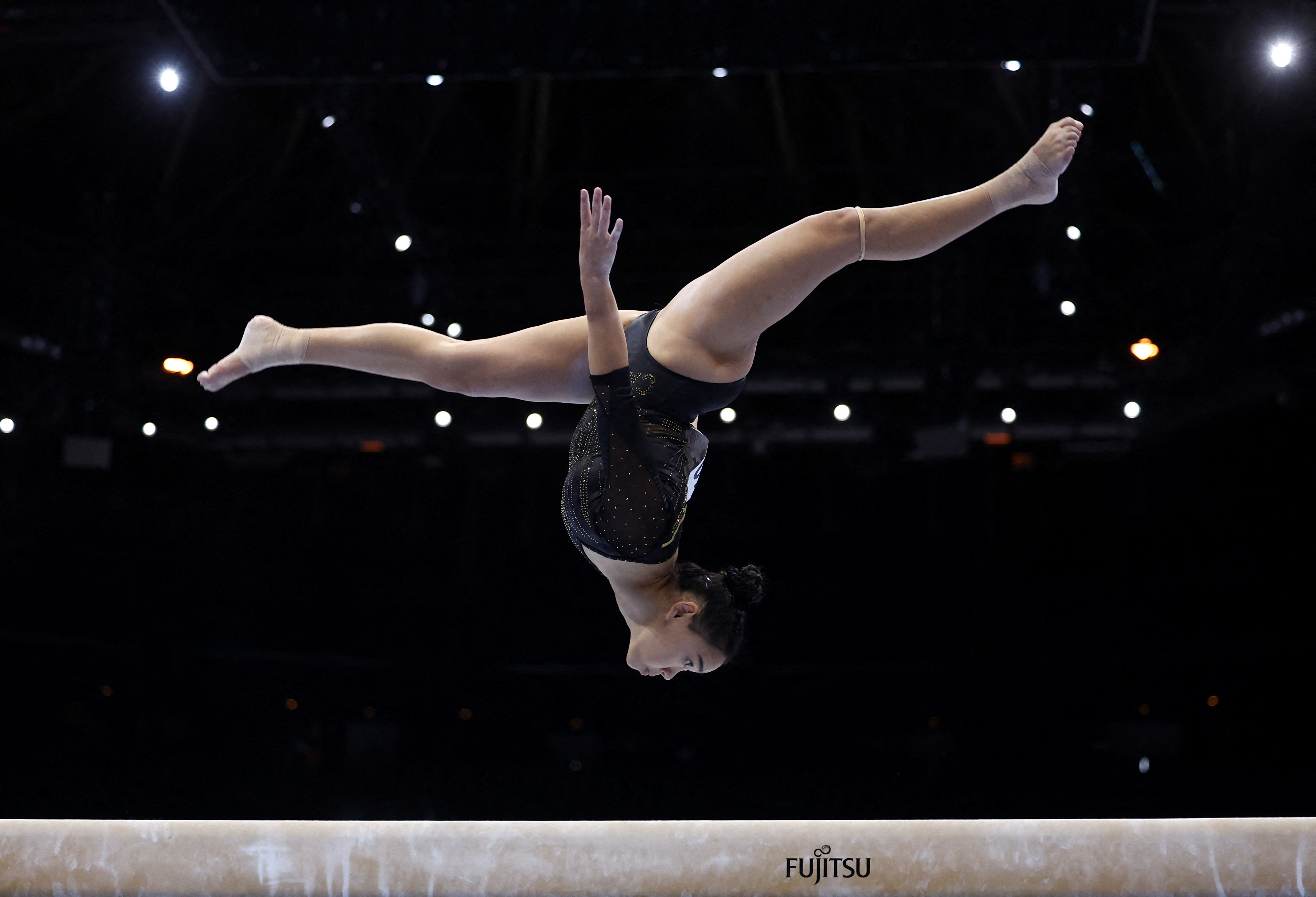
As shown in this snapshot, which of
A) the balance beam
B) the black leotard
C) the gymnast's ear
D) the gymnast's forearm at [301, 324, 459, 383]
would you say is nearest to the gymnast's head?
the gymnast's ear

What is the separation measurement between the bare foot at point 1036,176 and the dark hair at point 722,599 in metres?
1.11

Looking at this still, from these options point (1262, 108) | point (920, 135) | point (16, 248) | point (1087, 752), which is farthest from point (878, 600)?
point (16, 248)

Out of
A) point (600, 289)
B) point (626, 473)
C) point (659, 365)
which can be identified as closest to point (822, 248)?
point (659, 365)

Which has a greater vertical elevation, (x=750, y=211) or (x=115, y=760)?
(x=750, y=211)

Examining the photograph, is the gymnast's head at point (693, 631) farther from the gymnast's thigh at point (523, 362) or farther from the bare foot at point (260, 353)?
the bare foot at point (260, 353)

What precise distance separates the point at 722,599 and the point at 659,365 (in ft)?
1.98

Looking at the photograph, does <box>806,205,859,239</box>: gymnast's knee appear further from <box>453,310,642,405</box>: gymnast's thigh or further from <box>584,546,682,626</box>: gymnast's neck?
<box>584,546,682,626</box>: gymnast's neck

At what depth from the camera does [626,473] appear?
243 cm

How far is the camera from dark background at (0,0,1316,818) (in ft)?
18.0

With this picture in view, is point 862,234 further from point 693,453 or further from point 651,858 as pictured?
point 651,858

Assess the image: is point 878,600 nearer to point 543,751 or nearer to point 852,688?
point 852,688

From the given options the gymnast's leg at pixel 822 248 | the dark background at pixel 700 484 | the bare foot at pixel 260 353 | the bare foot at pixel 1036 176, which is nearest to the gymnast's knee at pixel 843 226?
the gymnast's leg at pixel 822 248

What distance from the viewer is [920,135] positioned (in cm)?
Result: 543

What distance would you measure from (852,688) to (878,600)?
500mm
